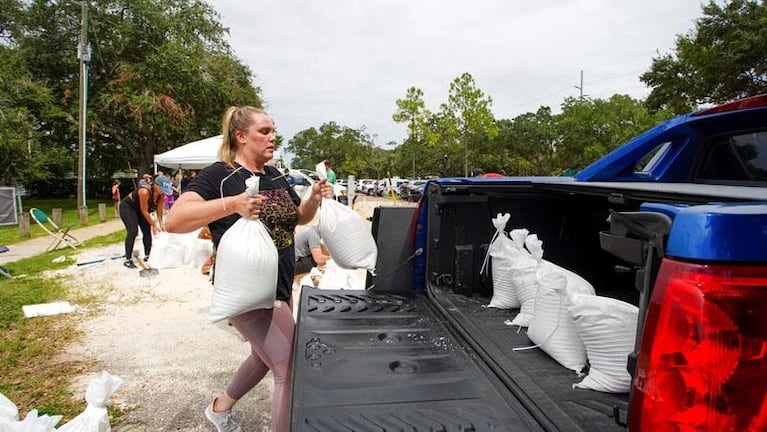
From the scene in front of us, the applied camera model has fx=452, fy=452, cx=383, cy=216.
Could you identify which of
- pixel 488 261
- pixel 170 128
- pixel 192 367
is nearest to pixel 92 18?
pixel 170 128

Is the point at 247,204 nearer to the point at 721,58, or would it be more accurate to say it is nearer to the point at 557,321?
the point at 557,321

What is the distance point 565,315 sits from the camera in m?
1.81

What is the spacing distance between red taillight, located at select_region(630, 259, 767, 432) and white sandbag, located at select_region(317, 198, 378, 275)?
180 cm

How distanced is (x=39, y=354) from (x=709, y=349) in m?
4.84

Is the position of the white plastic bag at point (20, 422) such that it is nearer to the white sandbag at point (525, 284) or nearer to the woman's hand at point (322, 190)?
the woman's hand at point (322, 190)

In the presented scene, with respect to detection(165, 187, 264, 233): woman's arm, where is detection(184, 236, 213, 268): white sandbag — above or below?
below

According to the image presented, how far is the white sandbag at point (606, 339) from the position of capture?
59.8 inches

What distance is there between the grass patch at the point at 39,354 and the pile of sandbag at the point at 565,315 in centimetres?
260

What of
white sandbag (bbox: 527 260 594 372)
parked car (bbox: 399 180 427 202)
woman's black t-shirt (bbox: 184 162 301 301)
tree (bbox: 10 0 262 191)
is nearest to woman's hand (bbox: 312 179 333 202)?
woman's black t-shirt (bbox: 184 162 301 301)

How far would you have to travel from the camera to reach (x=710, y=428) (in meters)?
0.78

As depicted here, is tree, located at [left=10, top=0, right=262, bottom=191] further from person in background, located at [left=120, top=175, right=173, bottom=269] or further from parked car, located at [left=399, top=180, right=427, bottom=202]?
person in background, located at [left=120, top=175, right=173, bottom=269]

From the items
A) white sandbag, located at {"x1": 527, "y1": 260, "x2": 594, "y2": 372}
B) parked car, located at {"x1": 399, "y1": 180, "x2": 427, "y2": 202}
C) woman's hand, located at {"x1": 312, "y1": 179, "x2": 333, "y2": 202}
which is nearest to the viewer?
white sandbag, located at {"x1": 527, "y1": 260, "x2": 594, "y2": 372}

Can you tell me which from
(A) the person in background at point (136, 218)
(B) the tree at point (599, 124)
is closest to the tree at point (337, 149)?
(B) the tree at point (599, 124)

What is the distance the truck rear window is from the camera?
2.07 m
